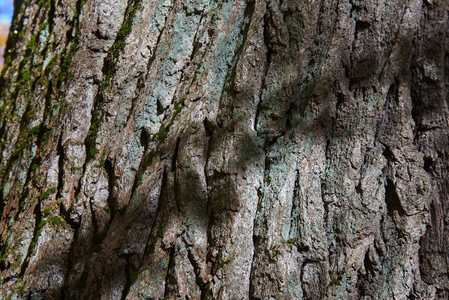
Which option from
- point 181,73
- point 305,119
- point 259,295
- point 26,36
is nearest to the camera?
point 259,295

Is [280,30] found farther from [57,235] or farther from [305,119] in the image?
[57,235]

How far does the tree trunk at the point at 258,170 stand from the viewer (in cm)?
144

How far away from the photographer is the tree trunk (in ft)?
4.73

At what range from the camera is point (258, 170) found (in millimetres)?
1520

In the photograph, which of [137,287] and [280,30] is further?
[280,30]

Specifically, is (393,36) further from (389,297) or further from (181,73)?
(389,297)

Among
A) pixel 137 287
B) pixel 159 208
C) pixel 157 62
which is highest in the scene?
pixel 157 62

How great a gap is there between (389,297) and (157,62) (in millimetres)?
1422

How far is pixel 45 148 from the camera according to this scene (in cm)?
186

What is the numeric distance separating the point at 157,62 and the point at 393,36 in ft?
3.50

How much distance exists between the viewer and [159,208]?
154cm

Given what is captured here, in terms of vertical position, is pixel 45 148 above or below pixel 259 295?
above

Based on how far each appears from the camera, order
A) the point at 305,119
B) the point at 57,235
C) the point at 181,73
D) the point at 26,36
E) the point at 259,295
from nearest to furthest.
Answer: the point at 259,295 < the point at 305,119 < the point at 57,235 < the point at 181,73 < the point at 26,36

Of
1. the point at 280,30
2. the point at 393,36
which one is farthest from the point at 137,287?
the point at 393,36
